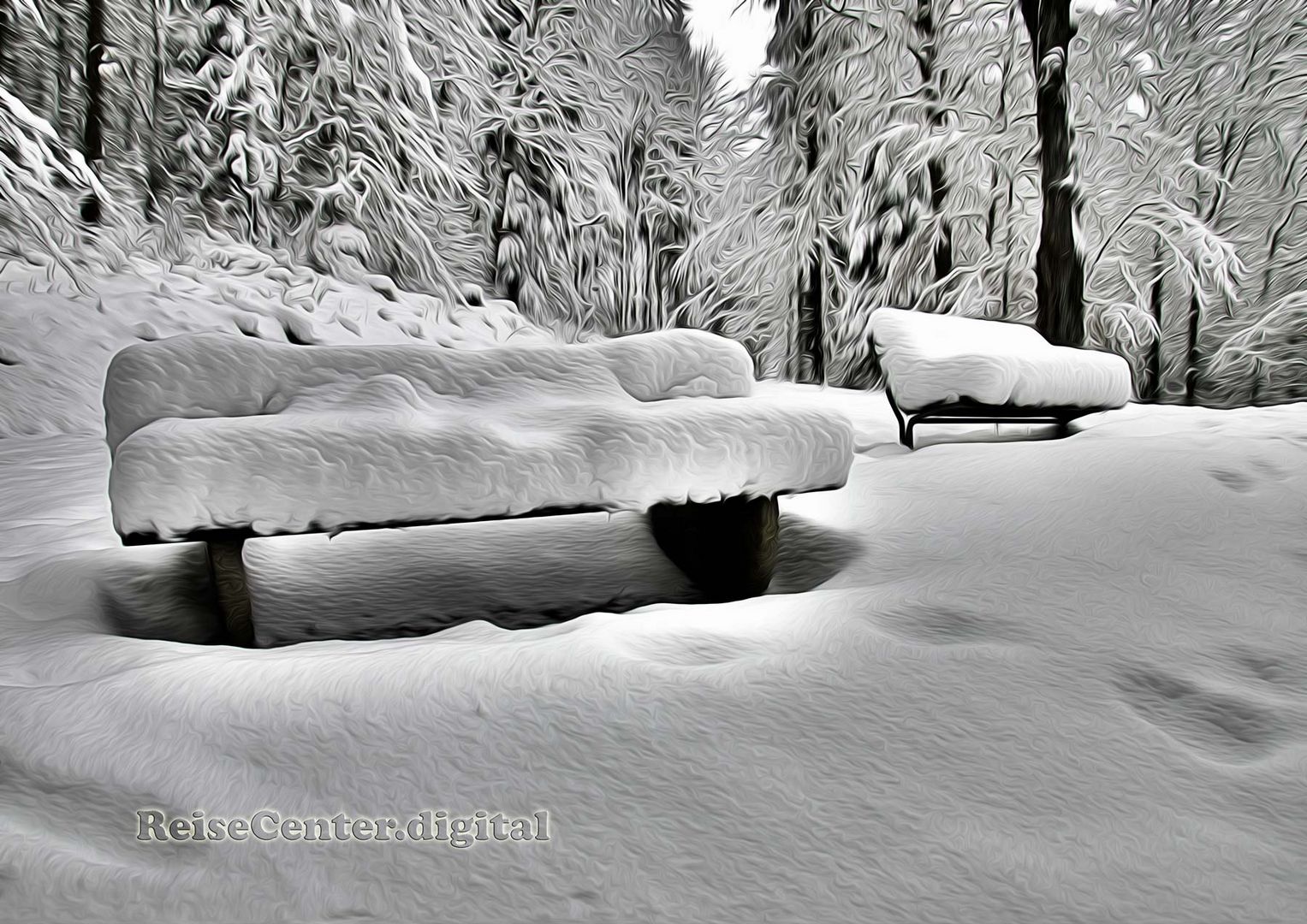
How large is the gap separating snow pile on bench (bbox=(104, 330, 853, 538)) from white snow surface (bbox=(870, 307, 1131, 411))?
1.25m

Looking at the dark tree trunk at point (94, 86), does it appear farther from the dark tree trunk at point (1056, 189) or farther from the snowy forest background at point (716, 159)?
the dark tree trunk at point (1056, 189)

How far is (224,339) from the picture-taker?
134cm

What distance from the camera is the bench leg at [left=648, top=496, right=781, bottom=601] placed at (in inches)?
55.7

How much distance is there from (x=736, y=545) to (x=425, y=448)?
23.9 inches

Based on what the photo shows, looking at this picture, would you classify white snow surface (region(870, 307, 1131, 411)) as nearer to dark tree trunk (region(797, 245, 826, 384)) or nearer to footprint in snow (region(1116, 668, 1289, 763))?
footprint in snow (region(1116, 668, 1289, 763))

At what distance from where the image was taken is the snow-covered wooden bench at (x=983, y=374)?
246 cm

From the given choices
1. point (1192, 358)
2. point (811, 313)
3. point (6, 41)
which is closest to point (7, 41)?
point (6, 41)

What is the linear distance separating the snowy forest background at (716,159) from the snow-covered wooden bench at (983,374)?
104 inches

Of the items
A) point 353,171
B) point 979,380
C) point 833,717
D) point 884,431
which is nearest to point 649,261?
point 353,171

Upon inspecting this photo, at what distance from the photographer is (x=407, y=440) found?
1.08 metres

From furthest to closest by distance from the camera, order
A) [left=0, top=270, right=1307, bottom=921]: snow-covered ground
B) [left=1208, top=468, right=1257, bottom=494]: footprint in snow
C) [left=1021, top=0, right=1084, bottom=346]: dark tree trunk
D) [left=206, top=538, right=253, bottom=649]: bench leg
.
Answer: [left=1021, top=0, right=1084, bottom=346]: dark tree trunk → [left=1208, top=468, right=1257, bottom=494]: footprint in snow → [left=206, top=538, right=253, bottom=649]: bench leg → [left=0, top=270, right=1307, bottom=921]: snow-covered ground

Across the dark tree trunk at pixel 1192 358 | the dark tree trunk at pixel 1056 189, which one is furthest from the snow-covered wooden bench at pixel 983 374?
the dark tree trunk at pixel 1192 358

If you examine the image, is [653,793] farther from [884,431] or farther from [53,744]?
[884,431]

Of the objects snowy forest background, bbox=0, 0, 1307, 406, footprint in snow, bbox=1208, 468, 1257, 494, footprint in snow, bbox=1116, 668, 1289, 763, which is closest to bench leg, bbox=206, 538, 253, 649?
footprint in snow, bbox=1116, 668, 1289, 763
